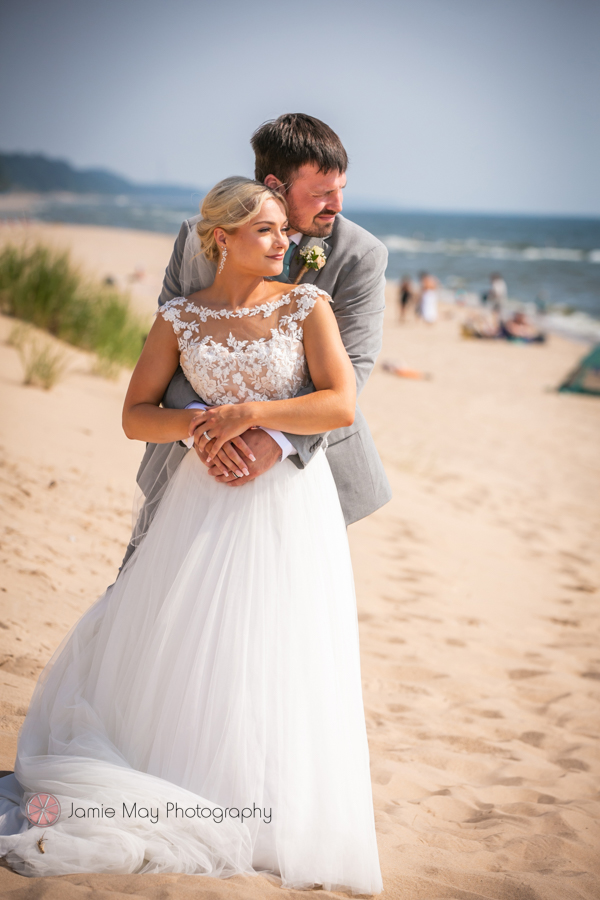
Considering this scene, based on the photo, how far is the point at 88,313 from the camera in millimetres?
8781

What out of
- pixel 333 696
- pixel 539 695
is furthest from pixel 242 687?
pixel 539 695

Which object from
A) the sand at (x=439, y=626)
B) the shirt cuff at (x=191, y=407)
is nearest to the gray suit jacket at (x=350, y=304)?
the shirt cuff at (x=191, y=407)

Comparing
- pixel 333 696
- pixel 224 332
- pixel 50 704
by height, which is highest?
pixel 224 332

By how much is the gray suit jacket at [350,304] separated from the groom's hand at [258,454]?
1.13 ft

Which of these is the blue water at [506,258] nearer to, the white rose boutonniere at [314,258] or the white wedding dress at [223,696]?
the white rose boutonniere at [314,258]

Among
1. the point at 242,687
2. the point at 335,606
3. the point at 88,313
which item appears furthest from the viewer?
the point at 88,313

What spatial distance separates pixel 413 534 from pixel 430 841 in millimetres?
3858

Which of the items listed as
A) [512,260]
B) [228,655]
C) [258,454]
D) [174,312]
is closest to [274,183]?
[174,312]

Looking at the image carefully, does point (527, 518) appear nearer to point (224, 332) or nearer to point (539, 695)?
point (539, 695)

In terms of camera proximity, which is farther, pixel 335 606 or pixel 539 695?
pixel 539 695

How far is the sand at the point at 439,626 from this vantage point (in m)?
2.55

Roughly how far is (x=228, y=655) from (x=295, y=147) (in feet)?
5.64

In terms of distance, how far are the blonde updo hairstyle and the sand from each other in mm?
1971

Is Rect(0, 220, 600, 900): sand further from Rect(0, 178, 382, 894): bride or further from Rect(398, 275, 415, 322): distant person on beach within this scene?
Rect(398, 275, 415, 322): distant person on beach
